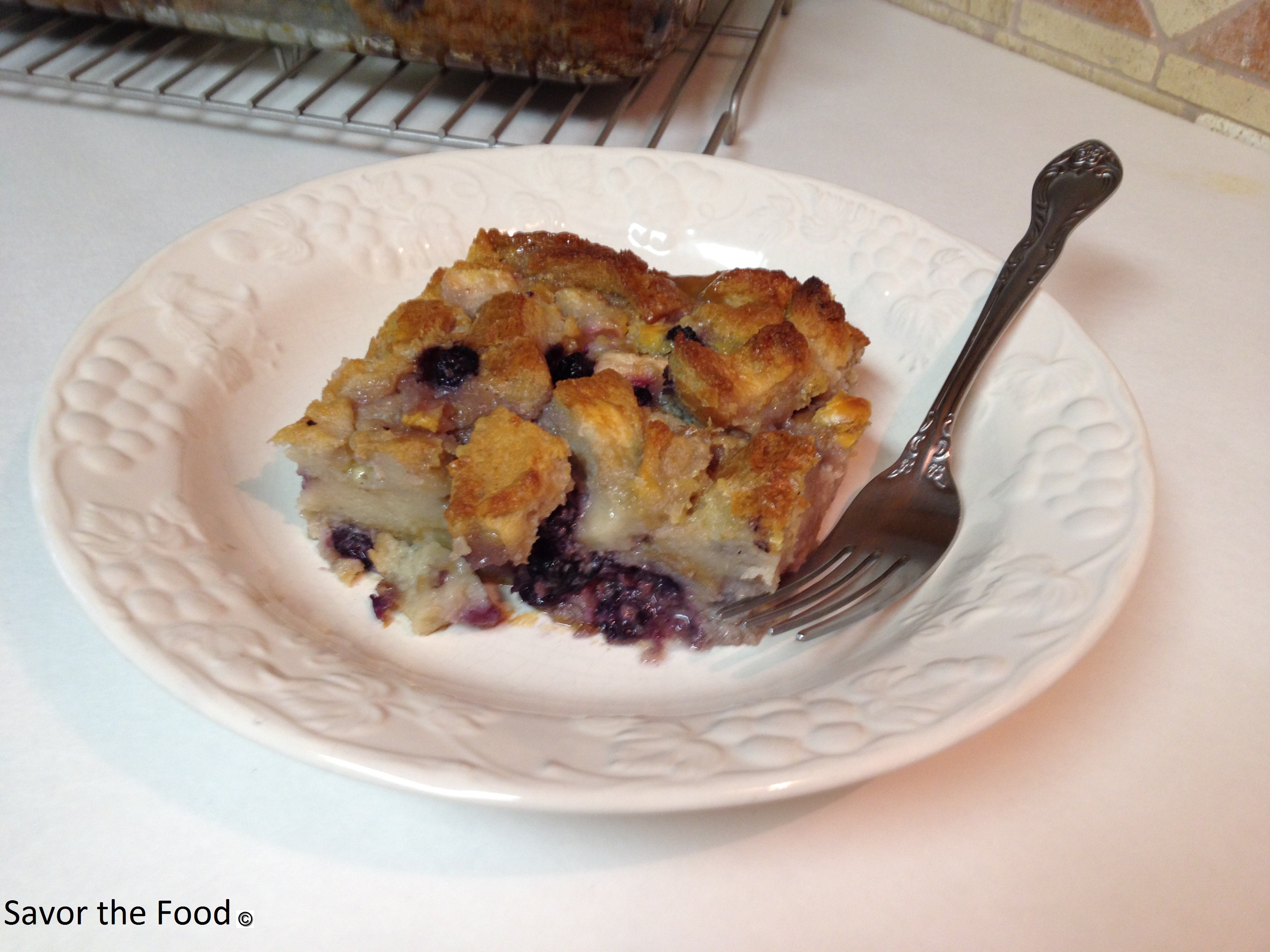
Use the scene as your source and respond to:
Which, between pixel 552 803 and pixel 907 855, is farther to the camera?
pixel 907 855

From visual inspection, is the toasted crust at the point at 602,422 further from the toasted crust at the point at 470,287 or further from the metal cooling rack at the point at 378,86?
the metal cooling rack at the point at 378,86

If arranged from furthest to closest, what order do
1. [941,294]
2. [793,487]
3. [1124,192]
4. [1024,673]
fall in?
[1124,192] → [941,294] → [793,487] → [1024,673]

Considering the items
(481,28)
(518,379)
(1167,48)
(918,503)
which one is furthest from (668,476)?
(1167,48)

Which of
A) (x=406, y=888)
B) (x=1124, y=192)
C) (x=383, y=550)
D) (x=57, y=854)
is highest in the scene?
(x=1124, y=192)

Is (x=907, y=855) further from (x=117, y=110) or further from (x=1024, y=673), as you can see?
(x=117, y=110)

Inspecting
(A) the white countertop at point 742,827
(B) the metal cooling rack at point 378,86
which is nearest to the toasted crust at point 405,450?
(A) the white countertop at point 742,827

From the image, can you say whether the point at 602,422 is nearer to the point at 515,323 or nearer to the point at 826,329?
the point at 515,323

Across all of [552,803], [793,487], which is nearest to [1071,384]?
[793,487]

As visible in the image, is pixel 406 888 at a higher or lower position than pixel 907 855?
lower
